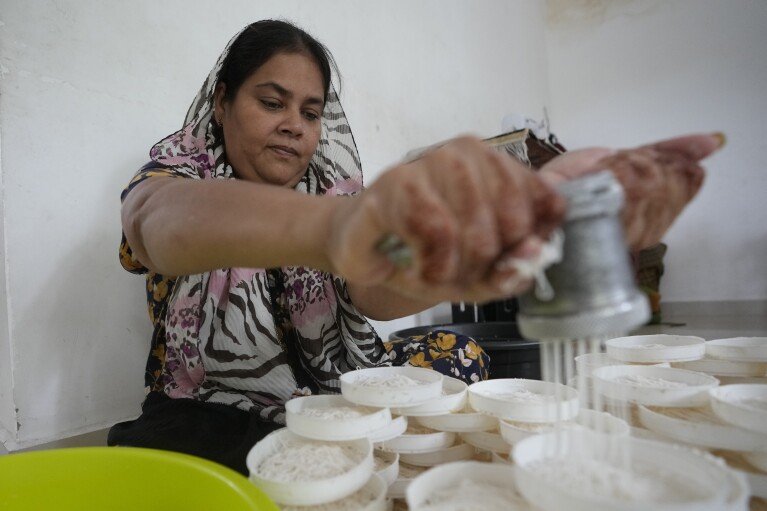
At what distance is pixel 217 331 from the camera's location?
46.7 inches

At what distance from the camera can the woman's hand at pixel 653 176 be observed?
51 centimetres

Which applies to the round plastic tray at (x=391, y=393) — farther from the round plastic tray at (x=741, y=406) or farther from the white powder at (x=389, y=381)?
the round plastic tray at (x=741, y=406)

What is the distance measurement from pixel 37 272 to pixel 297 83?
0.93m

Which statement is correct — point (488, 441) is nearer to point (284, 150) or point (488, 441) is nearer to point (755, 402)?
point (755, 402)

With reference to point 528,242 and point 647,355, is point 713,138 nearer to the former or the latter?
point 528,242

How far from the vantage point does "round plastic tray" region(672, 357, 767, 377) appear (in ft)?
3.10

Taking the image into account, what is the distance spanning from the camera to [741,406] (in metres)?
0.62

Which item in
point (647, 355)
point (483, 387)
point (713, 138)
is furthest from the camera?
point (647, 355)

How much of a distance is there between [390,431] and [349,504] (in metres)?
0.17

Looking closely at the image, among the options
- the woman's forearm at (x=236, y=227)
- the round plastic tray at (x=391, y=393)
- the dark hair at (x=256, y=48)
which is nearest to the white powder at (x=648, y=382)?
the round plastic tray at (x=391, y=393)

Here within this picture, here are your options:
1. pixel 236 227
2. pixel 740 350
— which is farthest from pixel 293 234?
pixel 740 350

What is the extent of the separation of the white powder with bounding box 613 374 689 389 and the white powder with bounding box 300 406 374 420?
476 mm

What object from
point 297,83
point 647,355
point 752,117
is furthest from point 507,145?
point 752,117

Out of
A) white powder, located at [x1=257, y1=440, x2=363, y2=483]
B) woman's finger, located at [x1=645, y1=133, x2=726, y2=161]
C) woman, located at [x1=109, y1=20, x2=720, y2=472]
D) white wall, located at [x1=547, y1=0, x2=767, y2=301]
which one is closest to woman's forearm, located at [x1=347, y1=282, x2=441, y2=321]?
woman, located at [x1=109, y1=20, x2=720, y2=472]
